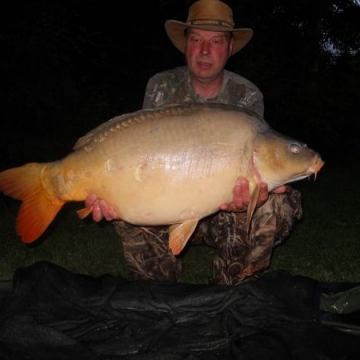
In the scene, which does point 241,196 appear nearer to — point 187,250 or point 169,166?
point 169,166

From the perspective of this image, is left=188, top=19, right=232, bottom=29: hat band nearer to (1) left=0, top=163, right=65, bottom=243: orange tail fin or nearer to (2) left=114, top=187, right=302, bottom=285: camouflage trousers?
(2) left=114, top=187, right=302, bottom=285: camouflage trousers

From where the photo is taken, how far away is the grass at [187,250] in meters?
2.77

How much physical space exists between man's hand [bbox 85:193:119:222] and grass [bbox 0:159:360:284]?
2.86 feet

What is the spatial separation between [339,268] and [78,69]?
593 centimetres

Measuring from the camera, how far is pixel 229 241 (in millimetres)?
2293

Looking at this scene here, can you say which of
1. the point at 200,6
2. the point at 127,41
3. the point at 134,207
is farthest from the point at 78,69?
Answer: the point at 134,207

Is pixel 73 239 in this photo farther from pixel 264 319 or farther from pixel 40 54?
pixel 40 54

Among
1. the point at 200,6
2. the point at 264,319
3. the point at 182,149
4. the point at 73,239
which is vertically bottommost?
the point at 73,239

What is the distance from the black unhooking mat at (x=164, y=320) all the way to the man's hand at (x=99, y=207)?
0.25 meters

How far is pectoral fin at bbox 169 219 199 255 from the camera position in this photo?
1.80 meters

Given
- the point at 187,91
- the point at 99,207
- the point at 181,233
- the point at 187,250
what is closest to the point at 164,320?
the point at 181,233

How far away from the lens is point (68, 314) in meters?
1.79

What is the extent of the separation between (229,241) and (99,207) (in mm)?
689

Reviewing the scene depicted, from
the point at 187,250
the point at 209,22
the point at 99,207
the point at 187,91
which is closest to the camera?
the point at 99,207
